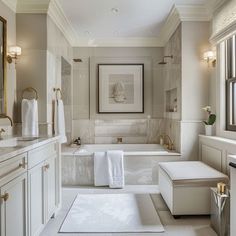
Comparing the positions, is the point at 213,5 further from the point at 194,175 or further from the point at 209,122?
the point at 194,175

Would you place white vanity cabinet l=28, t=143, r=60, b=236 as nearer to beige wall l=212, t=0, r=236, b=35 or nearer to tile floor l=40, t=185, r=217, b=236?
tile floor l=40, t=185, r=217, b=236

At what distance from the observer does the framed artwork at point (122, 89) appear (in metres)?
5.29

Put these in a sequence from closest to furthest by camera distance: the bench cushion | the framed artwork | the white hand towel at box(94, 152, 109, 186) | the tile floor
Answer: the tile floor < the bench cushion < the white hand towel at box(94, 152, 109, 186) < the framed artwork

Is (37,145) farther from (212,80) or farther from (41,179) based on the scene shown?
(212,80)

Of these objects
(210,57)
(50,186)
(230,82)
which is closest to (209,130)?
(230,82)

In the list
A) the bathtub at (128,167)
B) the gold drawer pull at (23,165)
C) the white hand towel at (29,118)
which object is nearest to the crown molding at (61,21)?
the white hand towel at (29,118)

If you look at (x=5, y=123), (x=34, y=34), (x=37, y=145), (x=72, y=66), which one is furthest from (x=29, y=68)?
(x=72, y=66)

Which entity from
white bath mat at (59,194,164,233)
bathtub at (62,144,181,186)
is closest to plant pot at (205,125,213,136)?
bathtub at (62,144,181,186)

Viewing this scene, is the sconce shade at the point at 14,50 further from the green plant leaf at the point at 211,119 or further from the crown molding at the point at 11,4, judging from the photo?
the green plant leaf at the point at 211,119

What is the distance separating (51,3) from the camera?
3.39 metres

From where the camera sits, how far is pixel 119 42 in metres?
5.21

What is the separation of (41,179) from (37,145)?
328 millimetres

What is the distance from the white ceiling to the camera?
3.55 metres

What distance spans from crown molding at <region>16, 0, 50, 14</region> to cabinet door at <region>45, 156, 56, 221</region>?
185cm
